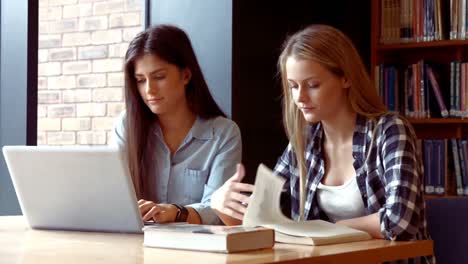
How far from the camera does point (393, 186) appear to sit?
2.07 metres

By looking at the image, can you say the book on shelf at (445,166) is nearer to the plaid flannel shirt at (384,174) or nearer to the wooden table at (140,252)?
the plaid flannel shirt at (384,174)

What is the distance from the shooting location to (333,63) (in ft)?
7.47

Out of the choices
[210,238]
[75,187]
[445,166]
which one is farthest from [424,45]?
[210,238]

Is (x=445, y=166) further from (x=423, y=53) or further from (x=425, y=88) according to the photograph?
(x=423, y=53)

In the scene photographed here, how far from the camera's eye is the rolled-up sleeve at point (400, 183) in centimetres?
199

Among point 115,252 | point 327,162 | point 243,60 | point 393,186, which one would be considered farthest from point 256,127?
point 115,252

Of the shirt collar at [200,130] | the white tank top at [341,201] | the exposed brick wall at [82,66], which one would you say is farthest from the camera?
the exposed brick wall at [82,66]

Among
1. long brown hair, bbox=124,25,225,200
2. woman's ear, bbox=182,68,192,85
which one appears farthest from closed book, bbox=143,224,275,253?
woman's ear, bbox=182,68,192,85

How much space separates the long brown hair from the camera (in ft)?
8.58

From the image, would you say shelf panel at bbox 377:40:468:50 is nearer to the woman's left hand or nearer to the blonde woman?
the blonde woman

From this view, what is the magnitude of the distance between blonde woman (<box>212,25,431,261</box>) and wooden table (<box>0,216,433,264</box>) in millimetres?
207

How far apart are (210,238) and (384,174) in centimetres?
62

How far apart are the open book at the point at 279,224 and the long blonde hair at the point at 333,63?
37cm

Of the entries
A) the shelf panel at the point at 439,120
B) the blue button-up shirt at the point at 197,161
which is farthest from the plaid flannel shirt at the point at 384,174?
the shelf panel at the point at 439,120
